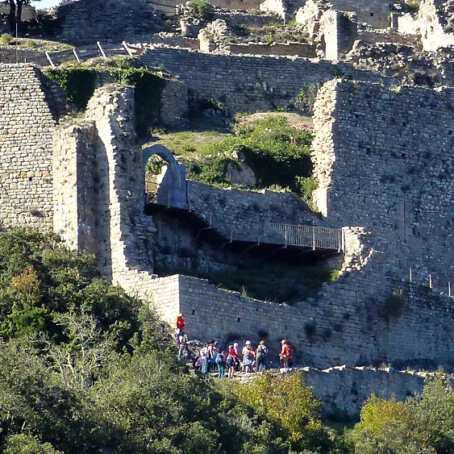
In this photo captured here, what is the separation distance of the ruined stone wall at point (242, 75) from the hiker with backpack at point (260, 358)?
39.4 ft

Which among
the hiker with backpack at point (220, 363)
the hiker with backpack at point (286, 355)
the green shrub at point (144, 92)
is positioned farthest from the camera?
the green shrub at point (144, 92)

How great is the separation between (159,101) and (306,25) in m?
8.00

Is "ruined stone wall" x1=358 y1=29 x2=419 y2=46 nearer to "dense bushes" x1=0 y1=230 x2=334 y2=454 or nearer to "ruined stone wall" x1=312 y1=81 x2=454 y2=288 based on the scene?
"ruined stone wall" x1=312 y1=81 x2=454 y2=288

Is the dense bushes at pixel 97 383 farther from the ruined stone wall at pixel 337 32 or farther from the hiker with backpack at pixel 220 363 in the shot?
the ruined stone wall at pixel 337 32

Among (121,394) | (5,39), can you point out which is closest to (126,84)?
(5,39)

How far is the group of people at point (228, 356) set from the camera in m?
46.1

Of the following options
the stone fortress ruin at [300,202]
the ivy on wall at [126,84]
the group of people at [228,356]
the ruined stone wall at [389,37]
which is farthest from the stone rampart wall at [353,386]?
the ruined stone wall at [389,37]

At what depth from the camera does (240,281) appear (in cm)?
5091

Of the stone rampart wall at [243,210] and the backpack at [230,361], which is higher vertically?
the stone rampart wall at [243,210]

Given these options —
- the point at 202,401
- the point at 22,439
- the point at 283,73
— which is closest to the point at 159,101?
the point at 283,73

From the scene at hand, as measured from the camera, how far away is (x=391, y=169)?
56.0m

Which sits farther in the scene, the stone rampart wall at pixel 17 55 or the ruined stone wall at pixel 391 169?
the stone rampart wall at pixel 17 55

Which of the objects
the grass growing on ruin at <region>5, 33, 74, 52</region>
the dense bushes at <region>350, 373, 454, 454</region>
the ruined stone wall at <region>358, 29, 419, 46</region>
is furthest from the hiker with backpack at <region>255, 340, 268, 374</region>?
the ruined stone wall at <region>358, 29, 419, 46</region>

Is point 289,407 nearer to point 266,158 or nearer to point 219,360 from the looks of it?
point 219,360
